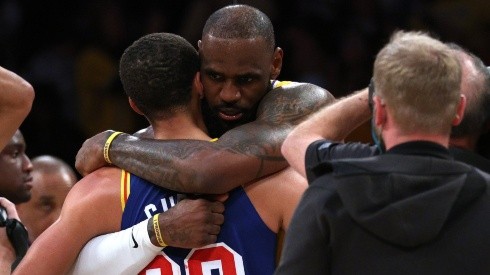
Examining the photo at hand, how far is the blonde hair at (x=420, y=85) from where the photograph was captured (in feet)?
8.15

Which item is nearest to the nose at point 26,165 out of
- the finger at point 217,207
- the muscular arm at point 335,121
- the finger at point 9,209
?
the finger at point 9,209

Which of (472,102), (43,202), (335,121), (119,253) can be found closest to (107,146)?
(119,253)

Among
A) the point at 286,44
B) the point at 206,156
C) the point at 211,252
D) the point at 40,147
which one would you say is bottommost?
the point at 40,147

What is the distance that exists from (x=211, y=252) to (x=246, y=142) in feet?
1.27

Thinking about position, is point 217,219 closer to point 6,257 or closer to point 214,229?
point 214,229

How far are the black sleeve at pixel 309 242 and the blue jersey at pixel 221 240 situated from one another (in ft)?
2.43

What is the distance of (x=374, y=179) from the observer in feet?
8.25

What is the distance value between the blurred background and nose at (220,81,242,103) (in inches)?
172

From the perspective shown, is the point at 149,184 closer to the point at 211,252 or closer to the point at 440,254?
the point at 211,252

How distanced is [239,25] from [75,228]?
0.92 meters

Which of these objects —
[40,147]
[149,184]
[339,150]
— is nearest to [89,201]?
[149,184]

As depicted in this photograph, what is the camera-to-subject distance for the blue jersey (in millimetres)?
3297

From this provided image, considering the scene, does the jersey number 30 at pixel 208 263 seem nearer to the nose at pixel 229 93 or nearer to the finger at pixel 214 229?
the finger at pixel 214 229

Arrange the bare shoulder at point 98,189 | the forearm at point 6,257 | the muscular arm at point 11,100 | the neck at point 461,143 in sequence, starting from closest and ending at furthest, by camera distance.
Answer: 1. the neck at point 461,143
2. the muscular arm at point 11,100
3. the bare shoulder at point 98,189
4. the forearm at point 6,257
